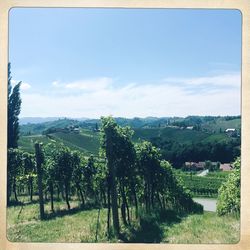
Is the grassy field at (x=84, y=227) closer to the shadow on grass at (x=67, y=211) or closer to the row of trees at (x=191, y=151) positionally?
the shadow on grass at (x=67, y=211)

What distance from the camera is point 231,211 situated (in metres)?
5.94

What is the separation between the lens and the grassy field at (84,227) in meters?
5.97

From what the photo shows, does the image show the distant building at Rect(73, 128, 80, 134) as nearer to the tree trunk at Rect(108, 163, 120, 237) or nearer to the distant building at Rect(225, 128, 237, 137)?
the tree trunk at Rect(108, 163, 120, 237)

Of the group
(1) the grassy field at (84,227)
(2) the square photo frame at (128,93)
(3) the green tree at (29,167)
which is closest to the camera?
(2) the square photo frame at (128,93)

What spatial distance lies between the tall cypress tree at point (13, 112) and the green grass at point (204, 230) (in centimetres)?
194

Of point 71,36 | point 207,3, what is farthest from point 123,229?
point 207,3

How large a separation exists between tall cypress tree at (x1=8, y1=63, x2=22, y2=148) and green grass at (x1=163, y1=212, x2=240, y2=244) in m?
1.94

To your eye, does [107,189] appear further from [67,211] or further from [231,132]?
[231,132]

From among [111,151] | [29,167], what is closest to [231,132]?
[111,151]

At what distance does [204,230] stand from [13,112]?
96.7 inches

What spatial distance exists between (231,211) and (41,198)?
211cm

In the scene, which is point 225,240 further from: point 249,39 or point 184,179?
point 249,39

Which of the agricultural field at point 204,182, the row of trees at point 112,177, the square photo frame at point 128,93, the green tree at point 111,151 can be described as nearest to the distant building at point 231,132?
the square photo frame at point 128,93

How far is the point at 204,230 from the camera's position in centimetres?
600
